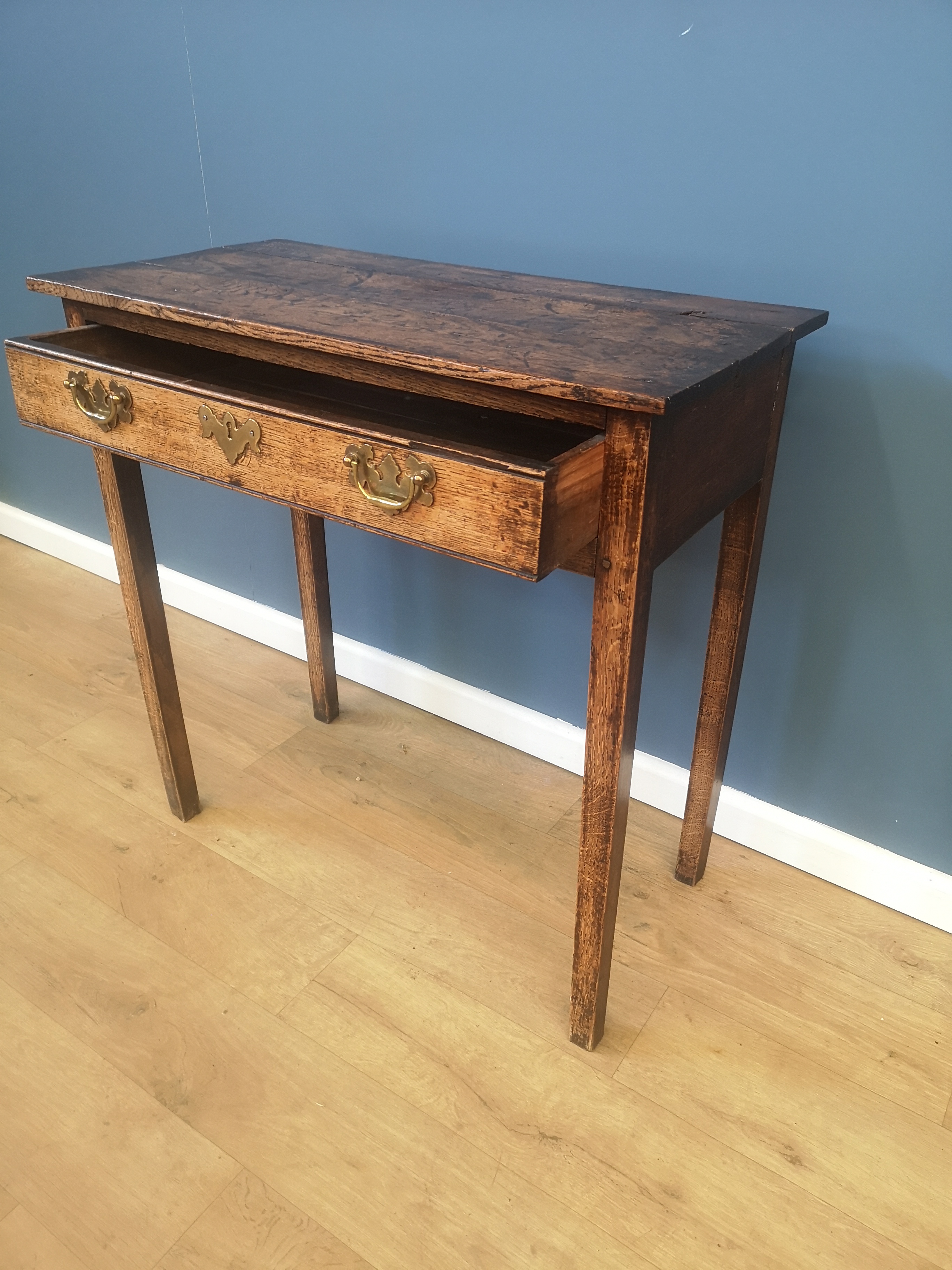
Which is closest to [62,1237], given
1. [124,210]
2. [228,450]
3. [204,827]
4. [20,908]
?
[20,908]

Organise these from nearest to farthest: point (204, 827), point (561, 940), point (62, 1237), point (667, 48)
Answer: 1. point (62, 1237)
2. point (667, 48)
3. point (561, 940)
4. point (204, 827)

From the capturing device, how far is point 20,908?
4.42 ft

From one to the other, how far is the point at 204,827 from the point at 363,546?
1.80ft

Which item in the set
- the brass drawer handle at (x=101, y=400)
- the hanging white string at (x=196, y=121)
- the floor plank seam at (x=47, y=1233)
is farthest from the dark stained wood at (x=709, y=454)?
the hanging white string at (x=196, y=121)

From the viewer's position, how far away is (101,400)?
1071 millimetres

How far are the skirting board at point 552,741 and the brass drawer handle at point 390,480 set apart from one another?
46cm

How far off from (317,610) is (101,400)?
1.94 ft

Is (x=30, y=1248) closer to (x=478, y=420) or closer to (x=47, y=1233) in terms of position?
(x=47, y=1233)

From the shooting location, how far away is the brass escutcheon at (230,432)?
37.7 inches

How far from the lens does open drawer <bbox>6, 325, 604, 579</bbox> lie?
0.81 m

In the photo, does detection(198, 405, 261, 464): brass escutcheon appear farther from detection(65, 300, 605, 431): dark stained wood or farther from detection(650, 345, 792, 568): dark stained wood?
detection(650, 345, 792, 568): dark stained wood

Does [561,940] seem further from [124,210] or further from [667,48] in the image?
[124,210]

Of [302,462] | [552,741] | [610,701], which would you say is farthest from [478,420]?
[552,741]

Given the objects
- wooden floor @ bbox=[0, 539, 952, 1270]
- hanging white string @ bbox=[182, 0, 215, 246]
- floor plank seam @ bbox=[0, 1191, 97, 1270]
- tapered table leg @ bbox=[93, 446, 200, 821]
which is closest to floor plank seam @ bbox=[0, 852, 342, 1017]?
wooden floor @ bbox=[0, 539, 952, 1270]
